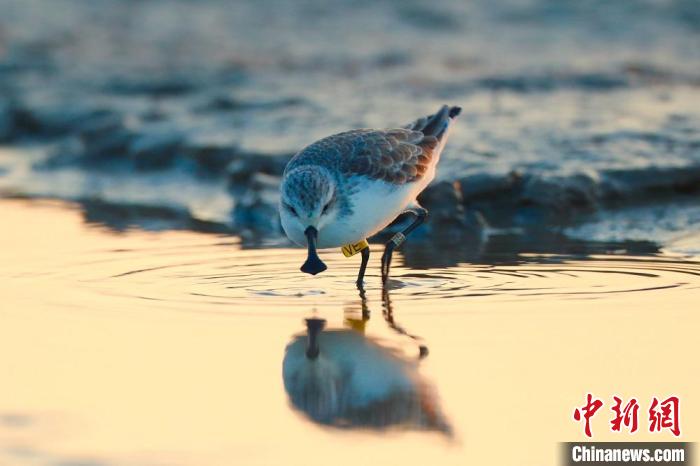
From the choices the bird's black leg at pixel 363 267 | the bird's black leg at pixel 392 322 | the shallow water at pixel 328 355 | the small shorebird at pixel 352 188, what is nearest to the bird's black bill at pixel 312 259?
the small shorebird at pixel 352 188

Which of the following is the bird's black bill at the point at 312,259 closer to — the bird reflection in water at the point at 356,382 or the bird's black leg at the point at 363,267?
the bird reflection in water at the point at 356,382

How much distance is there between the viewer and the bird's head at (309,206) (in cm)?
736

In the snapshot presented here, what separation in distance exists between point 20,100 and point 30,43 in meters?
3.70

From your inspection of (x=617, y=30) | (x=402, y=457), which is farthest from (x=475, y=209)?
(x=617, y=30)

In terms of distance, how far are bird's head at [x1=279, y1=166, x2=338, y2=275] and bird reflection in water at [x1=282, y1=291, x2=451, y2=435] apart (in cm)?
45

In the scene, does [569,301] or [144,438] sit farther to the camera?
[569,301]

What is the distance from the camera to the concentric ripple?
7.72 metres

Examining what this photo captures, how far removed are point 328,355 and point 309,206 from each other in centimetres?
111

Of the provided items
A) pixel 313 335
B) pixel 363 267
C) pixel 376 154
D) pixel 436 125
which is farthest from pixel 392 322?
pixel 436 125

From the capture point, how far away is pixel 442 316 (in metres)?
7.16

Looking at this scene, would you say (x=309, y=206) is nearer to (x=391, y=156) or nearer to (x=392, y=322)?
(x=392, y=322)

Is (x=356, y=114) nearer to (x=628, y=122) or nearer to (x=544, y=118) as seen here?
(x=544, y=118)

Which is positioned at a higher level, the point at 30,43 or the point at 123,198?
the point at 30,43

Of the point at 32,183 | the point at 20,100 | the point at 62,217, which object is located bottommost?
the point at 62,217
